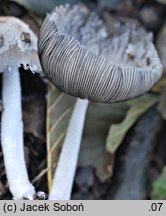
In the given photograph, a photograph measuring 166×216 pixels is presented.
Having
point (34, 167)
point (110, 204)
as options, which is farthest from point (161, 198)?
point (34, 167)

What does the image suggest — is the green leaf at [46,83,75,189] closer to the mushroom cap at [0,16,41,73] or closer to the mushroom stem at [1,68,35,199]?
the mushroom stem at [1,68,35,199]

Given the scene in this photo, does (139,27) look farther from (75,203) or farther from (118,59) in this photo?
(75,203)

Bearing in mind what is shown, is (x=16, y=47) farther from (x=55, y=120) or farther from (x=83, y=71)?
(x=55, y=120)

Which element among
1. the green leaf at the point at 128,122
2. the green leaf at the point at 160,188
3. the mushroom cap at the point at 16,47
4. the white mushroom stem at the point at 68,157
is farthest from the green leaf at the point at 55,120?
the green leaf at the point at 160,188

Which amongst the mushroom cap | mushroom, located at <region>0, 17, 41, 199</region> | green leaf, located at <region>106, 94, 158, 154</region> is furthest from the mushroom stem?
green leaf, located at <region>106, 94, 158, 154</region>

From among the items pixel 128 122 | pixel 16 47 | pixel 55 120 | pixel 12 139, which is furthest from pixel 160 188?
pixel 16 47
